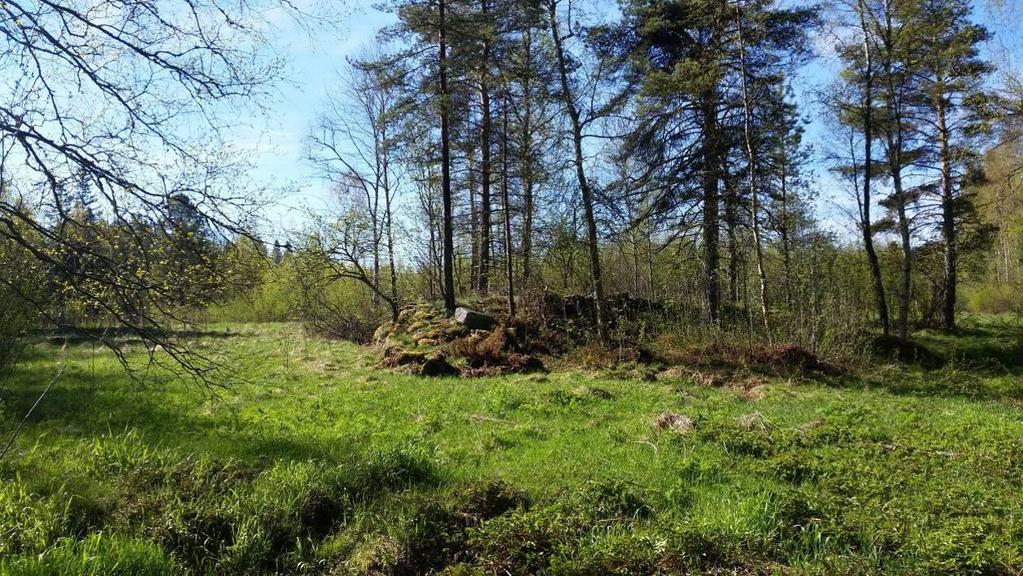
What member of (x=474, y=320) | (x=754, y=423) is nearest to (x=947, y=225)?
(x=474, y=320)

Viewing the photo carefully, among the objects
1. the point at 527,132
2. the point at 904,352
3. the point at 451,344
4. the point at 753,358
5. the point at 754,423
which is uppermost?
the point at 527,132

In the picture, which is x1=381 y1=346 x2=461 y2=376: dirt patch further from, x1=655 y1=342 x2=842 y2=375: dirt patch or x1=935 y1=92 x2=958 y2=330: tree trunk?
x1=935 y1=92 x2=958 y2=330: tree trunk

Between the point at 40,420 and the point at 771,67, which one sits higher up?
the point at 771,67

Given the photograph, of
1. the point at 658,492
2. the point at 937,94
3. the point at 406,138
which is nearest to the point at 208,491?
the point at 658,492

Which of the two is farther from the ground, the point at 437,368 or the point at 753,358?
the point at 437,368

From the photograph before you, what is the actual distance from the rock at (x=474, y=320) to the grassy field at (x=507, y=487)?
6.68 meters

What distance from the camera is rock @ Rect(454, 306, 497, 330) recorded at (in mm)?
15500

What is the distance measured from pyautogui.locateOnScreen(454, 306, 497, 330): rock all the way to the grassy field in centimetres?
668

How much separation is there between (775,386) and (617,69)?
10.3 meters

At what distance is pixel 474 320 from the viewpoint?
15602 millimetres

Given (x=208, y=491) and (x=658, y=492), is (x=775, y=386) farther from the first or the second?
(x=208, y=491)

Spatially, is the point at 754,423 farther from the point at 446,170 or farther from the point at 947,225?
the point at 947,225

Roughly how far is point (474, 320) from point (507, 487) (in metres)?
11.0

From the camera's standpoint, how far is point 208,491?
4574mm
